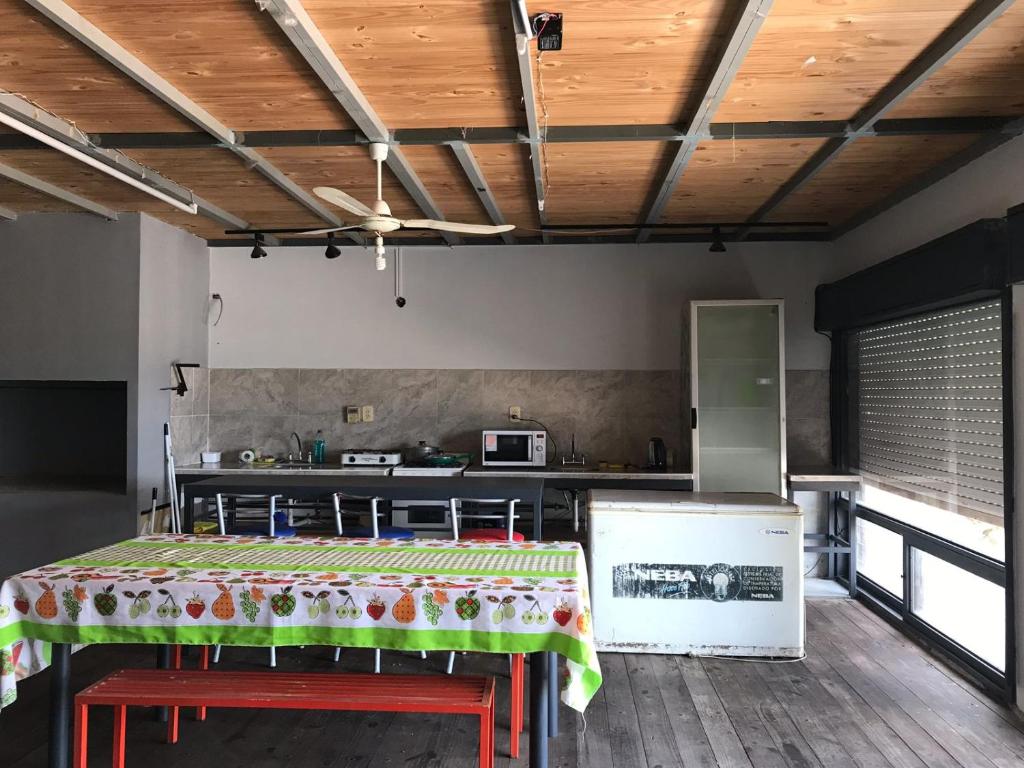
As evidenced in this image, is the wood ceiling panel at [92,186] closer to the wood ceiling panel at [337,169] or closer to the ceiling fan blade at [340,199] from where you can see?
the wood ceiling panel at [337,169]

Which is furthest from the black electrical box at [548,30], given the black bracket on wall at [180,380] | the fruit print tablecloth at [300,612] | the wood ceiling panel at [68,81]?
the black bracket on wall at [180,380]

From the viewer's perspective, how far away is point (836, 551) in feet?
15.6

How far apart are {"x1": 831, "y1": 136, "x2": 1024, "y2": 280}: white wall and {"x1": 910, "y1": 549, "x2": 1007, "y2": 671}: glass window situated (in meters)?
1.75

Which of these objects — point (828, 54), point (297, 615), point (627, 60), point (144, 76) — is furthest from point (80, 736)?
point (828, 54)

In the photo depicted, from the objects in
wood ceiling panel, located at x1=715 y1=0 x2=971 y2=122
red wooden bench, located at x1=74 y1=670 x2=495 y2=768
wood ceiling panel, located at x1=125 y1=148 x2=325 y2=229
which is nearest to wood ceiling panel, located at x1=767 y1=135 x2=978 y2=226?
wood ceiling panel, located at x1=715 y1=0 x2=971 y2=122

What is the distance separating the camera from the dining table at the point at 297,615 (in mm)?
2234

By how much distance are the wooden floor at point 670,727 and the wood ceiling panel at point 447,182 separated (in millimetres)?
2547

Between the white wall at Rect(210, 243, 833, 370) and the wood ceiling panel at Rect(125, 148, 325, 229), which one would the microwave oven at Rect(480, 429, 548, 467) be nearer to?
the white wall at Rect(210, 243, 833, 370)

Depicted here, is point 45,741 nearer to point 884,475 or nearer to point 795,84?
point 795,84

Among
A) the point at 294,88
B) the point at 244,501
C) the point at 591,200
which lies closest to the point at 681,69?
the point at 294,88

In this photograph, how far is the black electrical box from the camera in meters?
2.29

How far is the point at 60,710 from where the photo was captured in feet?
7.71

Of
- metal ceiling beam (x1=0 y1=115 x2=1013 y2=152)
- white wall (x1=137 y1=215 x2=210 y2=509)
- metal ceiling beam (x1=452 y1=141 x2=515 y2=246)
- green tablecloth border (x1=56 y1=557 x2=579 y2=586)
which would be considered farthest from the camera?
white wall (x1=137 y1=215 x2=210 y2=509)

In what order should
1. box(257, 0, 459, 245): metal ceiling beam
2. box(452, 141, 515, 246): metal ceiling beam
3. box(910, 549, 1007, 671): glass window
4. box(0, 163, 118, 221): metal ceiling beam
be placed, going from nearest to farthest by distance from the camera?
box(257, 0, 459, 245): metal ceiling beam
box(910, 549, 1007, 671): glass window
box(452, 141, 515, 246): metal ceiling beam
box(0, 163, 118, 221): metal ceiling beam
